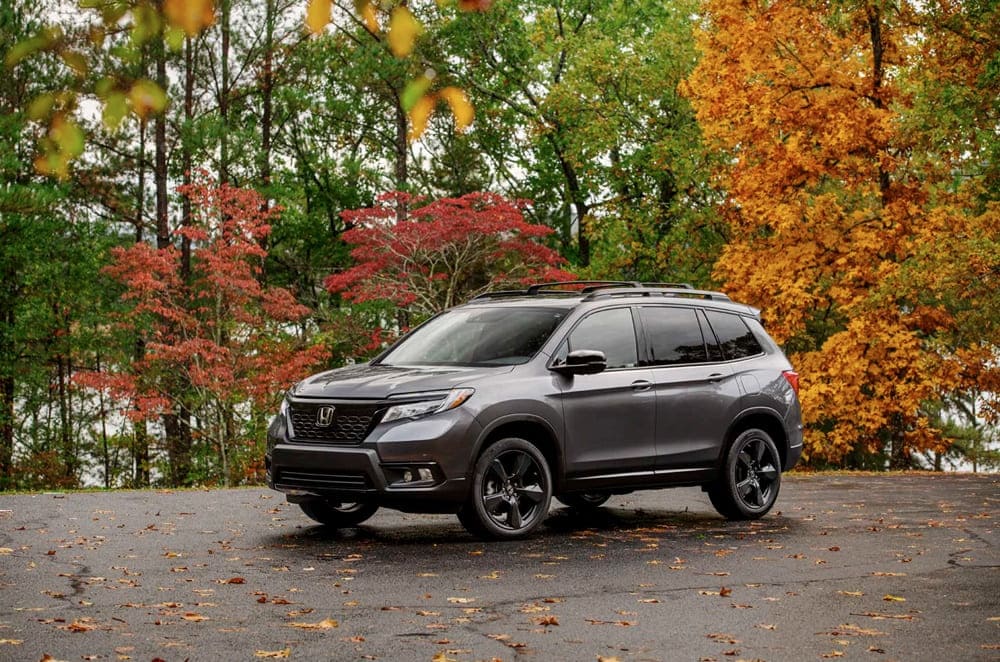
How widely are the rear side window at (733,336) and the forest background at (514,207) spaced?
5670mm

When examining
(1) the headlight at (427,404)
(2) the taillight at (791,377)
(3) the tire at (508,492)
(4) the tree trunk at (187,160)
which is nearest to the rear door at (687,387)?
(2) the taillight at (791,377)

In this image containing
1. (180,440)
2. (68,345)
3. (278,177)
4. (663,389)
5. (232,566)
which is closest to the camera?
(232,566)

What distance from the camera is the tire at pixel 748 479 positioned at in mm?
12164

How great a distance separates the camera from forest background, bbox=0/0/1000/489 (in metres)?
24.7

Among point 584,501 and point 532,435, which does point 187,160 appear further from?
point 532,435

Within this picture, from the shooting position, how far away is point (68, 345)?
33.6 metres

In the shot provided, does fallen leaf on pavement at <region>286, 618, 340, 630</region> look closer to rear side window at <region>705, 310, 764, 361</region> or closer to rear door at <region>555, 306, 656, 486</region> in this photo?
rear door at <region>555, 306, 656, 486</region>

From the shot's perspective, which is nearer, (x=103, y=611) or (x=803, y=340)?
(x=103, y=611)

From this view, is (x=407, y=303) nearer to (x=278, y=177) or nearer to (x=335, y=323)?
(x=335, y=323)

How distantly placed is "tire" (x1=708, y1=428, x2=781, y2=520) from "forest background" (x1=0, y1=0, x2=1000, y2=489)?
661 centimetres

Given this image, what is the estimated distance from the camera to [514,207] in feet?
88.0

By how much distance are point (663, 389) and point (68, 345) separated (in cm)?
2498

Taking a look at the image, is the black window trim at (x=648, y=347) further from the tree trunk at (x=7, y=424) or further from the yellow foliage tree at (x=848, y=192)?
the tree trunk at (x=7, y=424)

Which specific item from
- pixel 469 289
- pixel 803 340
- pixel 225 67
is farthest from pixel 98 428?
pixel 803 340
